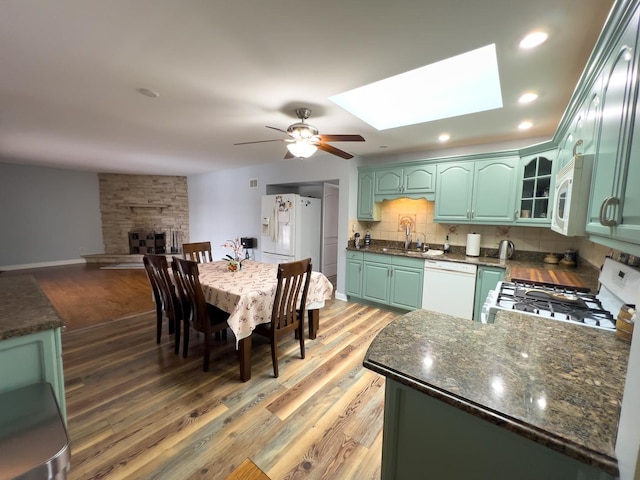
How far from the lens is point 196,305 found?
226 centimetres

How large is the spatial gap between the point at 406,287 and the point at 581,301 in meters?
1.95

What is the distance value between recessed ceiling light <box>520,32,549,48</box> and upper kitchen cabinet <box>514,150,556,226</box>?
1588 millimetres

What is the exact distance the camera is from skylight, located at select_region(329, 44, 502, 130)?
2.19m

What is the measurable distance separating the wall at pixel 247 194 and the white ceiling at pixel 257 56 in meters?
Answer: 1.22

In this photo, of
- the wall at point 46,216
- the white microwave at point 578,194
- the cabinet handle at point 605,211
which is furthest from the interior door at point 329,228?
the wall at point 46,216

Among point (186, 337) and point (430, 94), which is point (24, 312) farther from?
point (430, 94)

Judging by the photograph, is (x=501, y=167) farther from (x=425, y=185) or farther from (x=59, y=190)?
(x=59, y=190)

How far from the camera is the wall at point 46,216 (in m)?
5.83

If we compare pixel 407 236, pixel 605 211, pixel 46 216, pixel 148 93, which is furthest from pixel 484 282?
pixel 46 216

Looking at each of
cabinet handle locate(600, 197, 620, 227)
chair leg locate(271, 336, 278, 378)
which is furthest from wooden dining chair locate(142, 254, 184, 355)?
cabinet handle locate(600, 197, 620, 227)

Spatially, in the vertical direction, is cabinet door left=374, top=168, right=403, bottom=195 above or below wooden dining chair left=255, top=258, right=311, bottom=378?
above

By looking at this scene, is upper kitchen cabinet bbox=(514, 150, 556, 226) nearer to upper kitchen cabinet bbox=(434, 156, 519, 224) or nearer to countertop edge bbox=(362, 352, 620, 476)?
upper kitchen cabinet bbox=(434, 156, 519, 224)

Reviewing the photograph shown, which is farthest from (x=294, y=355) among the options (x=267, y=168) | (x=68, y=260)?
(x=68, y=260)

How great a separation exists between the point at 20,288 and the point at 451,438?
2276mm
